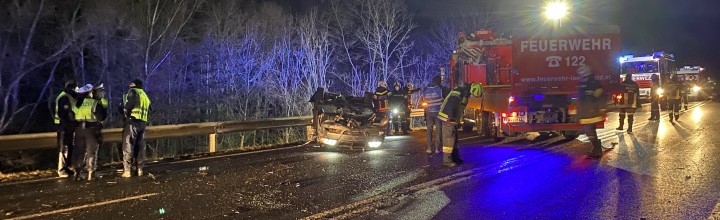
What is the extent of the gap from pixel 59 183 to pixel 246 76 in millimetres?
21451

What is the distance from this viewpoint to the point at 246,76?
28797 mm

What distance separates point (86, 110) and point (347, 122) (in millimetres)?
5042

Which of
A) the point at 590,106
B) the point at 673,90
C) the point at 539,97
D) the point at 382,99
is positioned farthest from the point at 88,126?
the point at 673,90

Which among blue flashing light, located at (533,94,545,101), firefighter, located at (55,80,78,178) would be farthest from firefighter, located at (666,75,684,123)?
firefighter, located at (55,80,78,178)

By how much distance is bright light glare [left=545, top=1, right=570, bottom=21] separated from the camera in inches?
502

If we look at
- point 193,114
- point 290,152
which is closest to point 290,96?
point 193,114

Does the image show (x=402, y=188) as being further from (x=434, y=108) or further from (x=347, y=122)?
(x=347, y=122)

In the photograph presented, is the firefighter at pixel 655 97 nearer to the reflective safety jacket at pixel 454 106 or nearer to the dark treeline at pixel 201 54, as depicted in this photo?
the reflective safety jacket at pixel 454 106

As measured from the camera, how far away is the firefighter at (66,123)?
7.96m

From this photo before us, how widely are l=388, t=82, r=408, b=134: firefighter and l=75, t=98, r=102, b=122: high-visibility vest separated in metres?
8.38

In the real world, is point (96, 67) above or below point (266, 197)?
above

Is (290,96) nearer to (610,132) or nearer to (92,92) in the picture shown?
(610,132)

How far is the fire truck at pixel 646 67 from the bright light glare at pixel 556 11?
12300mm

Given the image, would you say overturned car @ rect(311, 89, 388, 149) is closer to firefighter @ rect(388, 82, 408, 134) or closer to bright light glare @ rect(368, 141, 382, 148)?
bright light glare @ rect(368, 141, 382, 148)
